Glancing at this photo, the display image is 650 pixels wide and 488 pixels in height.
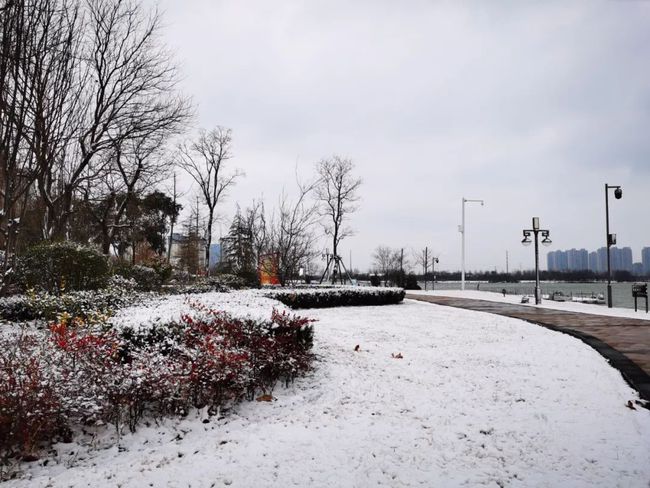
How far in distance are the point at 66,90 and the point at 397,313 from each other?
10665mm

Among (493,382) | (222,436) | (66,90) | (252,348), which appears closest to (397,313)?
(493,382)

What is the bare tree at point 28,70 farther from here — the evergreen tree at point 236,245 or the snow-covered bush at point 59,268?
the evergreen tree at point 236,245

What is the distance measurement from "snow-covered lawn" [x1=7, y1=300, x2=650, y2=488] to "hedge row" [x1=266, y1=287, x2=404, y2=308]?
753 cm

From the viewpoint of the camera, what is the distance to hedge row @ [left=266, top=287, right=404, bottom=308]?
1405 centimetres

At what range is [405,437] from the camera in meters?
3.95

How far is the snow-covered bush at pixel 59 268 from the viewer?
378 inches

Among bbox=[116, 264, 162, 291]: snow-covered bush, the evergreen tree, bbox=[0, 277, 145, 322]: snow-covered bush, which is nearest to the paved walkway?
bbox=[0, 277, 145, 322]: snow-covered bush

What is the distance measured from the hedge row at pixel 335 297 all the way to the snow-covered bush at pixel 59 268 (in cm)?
539

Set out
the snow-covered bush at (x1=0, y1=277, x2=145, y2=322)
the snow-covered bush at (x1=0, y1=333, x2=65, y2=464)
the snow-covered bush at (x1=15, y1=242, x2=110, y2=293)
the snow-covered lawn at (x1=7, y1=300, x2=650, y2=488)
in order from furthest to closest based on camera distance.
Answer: the snow-covered bush at (x1=15, y1=242, x2=110, y2=293) < the snow-covered bush at (x1=0, y1=277, x2=145, y2=322) < the snow-covered bush at (x1=0, y1=333, x2=65, y2=464) < the snow-covered lawn at (x1=7, y1=300, x2=650, y2=488)

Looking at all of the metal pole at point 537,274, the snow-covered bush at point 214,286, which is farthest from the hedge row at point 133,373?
the metal pole at point 537,274

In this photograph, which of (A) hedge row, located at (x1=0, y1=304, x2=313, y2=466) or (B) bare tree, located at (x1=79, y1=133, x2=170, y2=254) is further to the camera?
(B) bare tree, located at (x1=79, y1=133, x2=170, y2=254)

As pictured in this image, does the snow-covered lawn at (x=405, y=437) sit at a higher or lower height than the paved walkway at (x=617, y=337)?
lower

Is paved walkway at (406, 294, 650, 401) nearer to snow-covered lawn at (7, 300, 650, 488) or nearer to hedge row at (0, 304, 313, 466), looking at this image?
snow-covered lawn at (7, 300, 650, 488)

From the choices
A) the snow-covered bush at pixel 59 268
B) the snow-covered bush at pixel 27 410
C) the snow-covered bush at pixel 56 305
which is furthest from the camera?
the snow-covered bush at pixel 59 268
